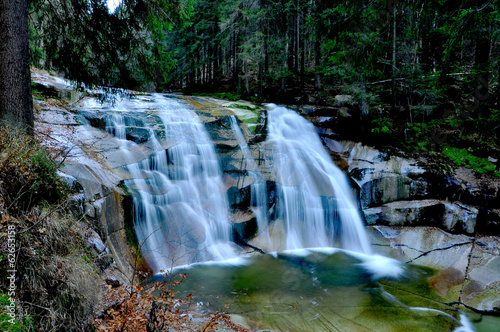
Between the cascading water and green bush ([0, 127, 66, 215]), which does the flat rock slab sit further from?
green bush ([0, 127, 66, 215])

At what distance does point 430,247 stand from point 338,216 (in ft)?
10.3

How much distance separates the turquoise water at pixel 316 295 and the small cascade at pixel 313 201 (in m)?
1.30

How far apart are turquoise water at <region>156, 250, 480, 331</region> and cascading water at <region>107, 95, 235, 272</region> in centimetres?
81

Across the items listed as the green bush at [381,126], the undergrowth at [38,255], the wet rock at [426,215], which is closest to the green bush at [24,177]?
the undergrowth at [38,255]

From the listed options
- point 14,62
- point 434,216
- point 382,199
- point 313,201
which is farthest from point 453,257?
point 14,62

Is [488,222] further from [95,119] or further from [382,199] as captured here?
[95,119]

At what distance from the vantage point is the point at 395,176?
11.1 metres

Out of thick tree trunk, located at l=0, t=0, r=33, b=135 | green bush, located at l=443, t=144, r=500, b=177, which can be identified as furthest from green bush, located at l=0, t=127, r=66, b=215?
green bush, located at l=443, t=144, r=500, b=177

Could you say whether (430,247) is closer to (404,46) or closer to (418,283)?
(418,283)

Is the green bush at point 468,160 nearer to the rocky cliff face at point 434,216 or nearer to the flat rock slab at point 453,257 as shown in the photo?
the rocky cliff face at point 434,216

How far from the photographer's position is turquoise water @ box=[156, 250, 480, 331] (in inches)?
234

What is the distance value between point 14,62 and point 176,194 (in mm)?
5485

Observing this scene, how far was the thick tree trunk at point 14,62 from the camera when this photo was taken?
5418 mm

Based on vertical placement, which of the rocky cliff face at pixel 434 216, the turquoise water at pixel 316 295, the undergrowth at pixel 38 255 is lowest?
the turquoise water at pixel 316 295
